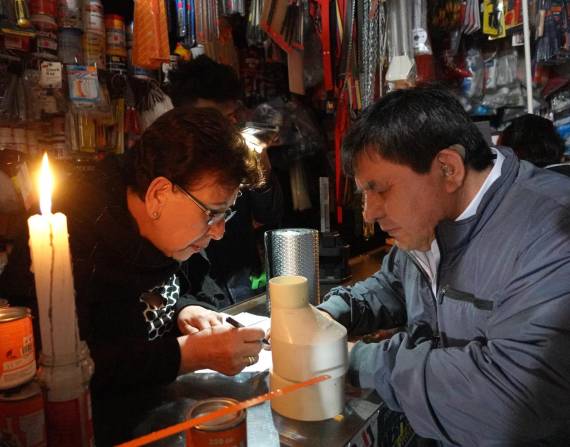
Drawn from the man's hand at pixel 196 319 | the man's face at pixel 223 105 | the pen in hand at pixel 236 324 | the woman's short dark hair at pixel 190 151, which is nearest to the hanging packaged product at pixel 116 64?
the man's face at pixel 223 105

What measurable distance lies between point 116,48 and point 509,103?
Result: 2.49 m

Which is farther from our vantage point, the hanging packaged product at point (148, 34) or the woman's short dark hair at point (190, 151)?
the hanging packaged product at point (148, 34)

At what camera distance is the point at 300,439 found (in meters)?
0.83

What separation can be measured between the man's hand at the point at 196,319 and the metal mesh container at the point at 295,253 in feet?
0.81

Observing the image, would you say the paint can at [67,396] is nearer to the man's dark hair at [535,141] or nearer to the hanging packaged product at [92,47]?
the hanging packaged product at [92,47]

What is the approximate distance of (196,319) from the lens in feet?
4.52

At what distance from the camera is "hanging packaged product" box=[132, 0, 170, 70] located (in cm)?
214

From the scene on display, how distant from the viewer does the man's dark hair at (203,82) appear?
1905 mm

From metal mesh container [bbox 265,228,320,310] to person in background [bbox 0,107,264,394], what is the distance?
254mm

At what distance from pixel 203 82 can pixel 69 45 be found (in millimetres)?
654

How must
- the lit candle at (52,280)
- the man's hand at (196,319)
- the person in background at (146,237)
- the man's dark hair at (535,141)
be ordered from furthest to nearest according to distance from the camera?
the man's dark hair at (535,141), the man's hand at (196,319), the person in background at (146,237), the lit candle at (52,280)

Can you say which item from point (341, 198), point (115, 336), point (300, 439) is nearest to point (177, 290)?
point (115, 336)

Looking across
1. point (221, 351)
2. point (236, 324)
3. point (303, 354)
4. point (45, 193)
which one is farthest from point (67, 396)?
point (236, 324)

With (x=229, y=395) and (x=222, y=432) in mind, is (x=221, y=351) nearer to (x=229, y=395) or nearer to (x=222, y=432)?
(x=229, y=395)
